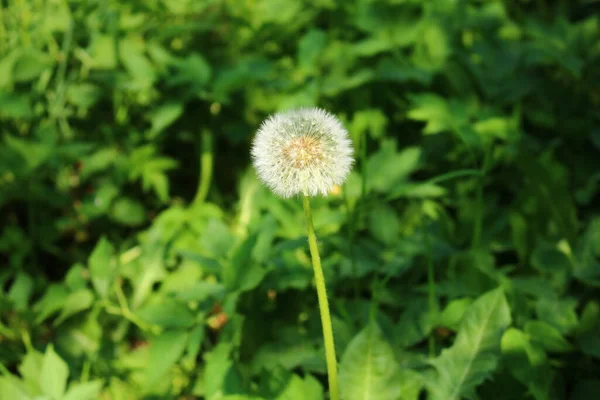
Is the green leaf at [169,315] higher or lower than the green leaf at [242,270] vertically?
lower

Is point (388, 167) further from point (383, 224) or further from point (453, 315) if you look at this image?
point (453, 315)

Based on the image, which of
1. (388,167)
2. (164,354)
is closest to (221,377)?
Answer: (164,354)

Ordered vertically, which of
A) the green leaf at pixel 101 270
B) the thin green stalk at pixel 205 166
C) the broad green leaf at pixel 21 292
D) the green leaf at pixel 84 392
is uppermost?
the thin green stalk at pixel 205 166

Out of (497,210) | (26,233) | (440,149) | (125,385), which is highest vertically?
(440,149)

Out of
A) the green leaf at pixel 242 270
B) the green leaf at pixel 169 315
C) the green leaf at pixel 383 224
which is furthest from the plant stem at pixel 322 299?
the green leaf at pixel 383 224

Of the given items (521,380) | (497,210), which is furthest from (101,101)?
(521,380)

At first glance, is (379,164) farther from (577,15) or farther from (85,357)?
(577,15)

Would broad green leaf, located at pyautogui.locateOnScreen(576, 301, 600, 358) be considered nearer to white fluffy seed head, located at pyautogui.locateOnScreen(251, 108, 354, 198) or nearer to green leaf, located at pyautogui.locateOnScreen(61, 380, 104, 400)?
white fluffy seed head, located at pyautogui.locateOnScreen(251, 108, 354, 198)

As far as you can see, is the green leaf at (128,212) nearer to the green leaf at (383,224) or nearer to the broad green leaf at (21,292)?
the broad green leaf at (21,292)
